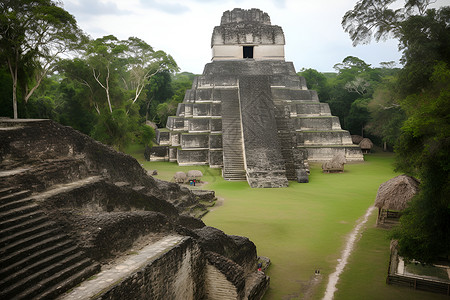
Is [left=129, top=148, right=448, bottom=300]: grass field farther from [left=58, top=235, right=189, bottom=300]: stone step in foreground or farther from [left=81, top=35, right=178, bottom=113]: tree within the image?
[left=81, top=35, right=178, bottom=113]: tree

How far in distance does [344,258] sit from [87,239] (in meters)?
5.29

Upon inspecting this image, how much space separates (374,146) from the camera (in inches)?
1051

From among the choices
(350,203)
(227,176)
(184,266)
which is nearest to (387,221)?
(350,203)

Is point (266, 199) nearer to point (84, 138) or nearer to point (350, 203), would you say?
point (350, 203)

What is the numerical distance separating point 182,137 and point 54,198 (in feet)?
46.2

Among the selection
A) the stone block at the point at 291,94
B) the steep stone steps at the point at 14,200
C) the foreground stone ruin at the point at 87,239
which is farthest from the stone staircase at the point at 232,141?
the steep stone steps at the point at 14,200

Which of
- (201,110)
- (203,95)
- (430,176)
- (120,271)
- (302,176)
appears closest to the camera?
(120,271)

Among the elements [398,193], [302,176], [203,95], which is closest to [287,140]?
[302,176]

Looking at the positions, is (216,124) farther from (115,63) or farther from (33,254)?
(33,254)

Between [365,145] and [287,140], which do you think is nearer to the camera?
[287,140]

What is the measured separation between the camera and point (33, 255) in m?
4.24

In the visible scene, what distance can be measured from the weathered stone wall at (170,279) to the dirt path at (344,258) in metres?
2.24

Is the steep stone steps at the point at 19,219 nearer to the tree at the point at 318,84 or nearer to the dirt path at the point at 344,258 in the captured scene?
the dirt path at the point at 344,258

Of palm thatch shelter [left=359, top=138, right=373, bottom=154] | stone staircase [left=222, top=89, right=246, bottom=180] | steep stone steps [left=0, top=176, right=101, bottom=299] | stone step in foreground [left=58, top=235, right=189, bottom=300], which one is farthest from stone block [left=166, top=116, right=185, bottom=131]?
steep stone steps [left=0, top=176, right=101, bottom=299]
